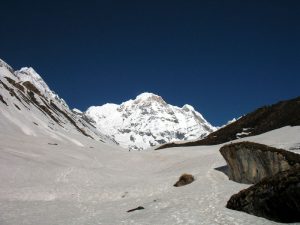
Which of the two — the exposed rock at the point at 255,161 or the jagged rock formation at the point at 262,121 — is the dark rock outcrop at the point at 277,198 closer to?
the exposed rock at the point at 255,161

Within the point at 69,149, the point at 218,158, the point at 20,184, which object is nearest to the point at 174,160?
the point at 218,158

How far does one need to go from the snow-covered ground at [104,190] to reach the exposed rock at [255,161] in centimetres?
106

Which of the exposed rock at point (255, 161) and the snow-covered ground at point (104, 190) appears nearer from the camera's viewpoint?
the snow-covered ground at point (104, 190)

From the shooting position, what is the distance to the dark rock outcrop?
55.8 feet

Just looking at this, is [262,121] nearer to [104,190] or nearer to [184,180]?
[184,180]

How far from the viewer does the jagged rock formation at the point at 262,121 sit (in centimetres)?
5919

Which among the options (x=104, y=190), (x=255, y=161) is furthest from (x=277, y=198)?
(x=104, y=190)

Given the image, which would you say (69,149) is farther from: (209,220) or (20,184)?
(209,220)

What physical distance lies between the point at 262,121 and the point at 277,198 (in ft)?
169

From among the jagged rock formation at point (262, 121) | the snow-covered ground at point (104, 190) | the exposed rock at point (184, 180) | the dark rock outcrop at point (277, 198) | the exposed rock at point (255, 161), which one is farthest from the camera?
the jagged rock formation at point (262, 121)

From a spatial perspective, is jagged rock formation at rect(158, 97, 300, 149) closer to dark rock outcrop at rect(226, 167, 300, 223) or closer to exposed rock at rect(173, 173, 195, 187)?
exposed rock at rect(173, 173, 195, 187)

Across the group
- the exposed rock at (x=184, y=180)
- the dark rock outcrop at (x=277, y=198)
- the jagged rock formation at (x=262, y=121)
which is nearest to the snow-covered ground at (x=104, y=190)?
the dark rock outcrop at (x=277, y=198)

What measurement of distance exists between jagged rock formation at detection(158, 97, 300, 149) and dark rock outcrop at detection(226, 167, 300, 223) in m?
38.2

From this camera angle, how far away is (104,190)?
106ft
